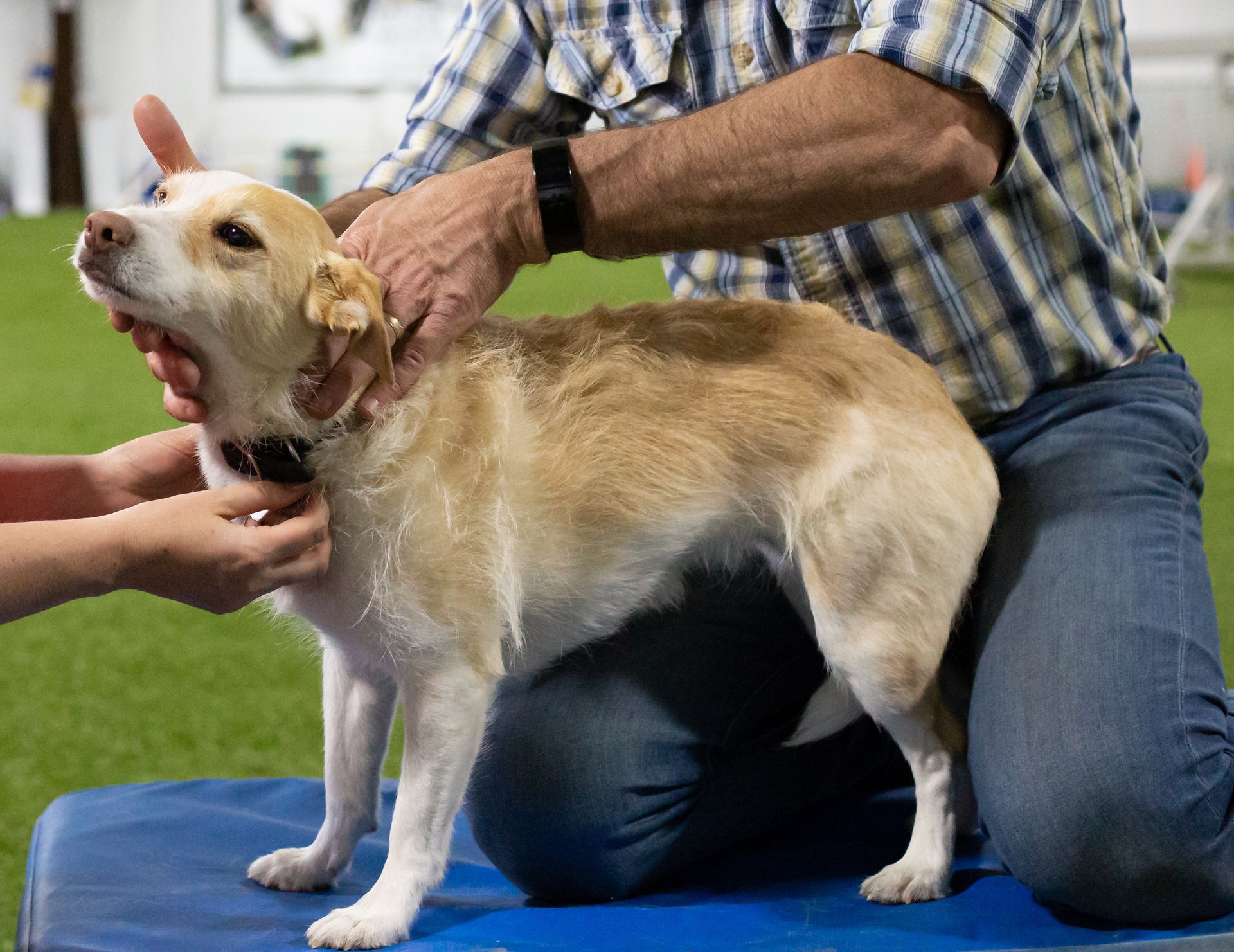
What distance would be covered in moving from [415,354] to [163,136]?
359 mm

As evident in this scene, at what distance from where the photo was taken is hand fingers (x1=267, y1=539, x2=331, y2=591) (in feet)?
3.88

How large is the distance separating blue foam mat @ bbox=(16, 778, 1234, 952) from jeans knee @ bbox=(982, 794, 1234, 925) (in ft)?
0.09

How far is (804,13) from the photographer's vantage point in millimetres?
1498

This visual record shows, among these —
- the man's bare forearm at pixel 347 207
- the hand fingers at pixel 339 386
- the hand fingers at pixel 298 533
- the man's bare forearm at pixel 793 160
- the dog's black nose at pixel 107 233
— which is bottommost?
the hand fingers at pixel 298 533

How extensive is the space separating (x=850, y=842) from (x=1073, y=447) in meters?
0.60

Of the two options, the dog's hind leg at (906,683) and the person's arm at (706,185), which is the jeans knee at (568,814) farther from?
the person's arm at (706,185)

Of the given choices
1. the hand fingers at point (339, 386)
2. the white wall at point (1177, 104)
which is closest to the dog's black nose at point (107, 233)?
the hand fingers at point (339, 386)

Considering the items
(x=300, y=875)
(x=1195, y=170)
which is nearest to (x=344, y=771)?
(x=300, y=875)

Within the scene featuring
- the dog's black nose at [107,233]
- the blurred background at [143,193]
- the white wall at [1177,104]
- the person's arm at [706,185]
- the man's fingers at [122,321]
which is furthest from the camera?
the white wall at [1177,104]

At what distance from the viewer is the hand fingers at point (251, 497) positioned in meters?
1.19

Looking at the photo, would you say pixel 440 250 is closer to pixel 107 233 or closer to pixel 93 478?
pixel 107 233

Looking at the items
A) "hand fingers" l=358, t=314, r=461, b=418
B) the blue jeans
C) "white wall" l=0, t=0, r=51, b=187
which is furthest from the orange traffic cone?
"white wall" l=0, t=0, r=51, b=187

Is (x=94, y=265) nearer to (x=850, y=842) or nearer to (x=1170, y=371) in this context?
(x=850, y=842)

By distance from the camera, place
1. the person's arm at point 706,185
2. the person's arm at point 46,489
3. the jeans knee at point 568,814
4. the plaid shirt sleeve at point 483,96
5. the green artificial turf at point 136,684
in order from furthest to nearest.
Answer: the green artificial turf at point 136,684
the plaid shirt sleeve at point 483,96
the jeans knee at point 568,814
the person's arm at point 46,489
the person's arm at point 706,185
